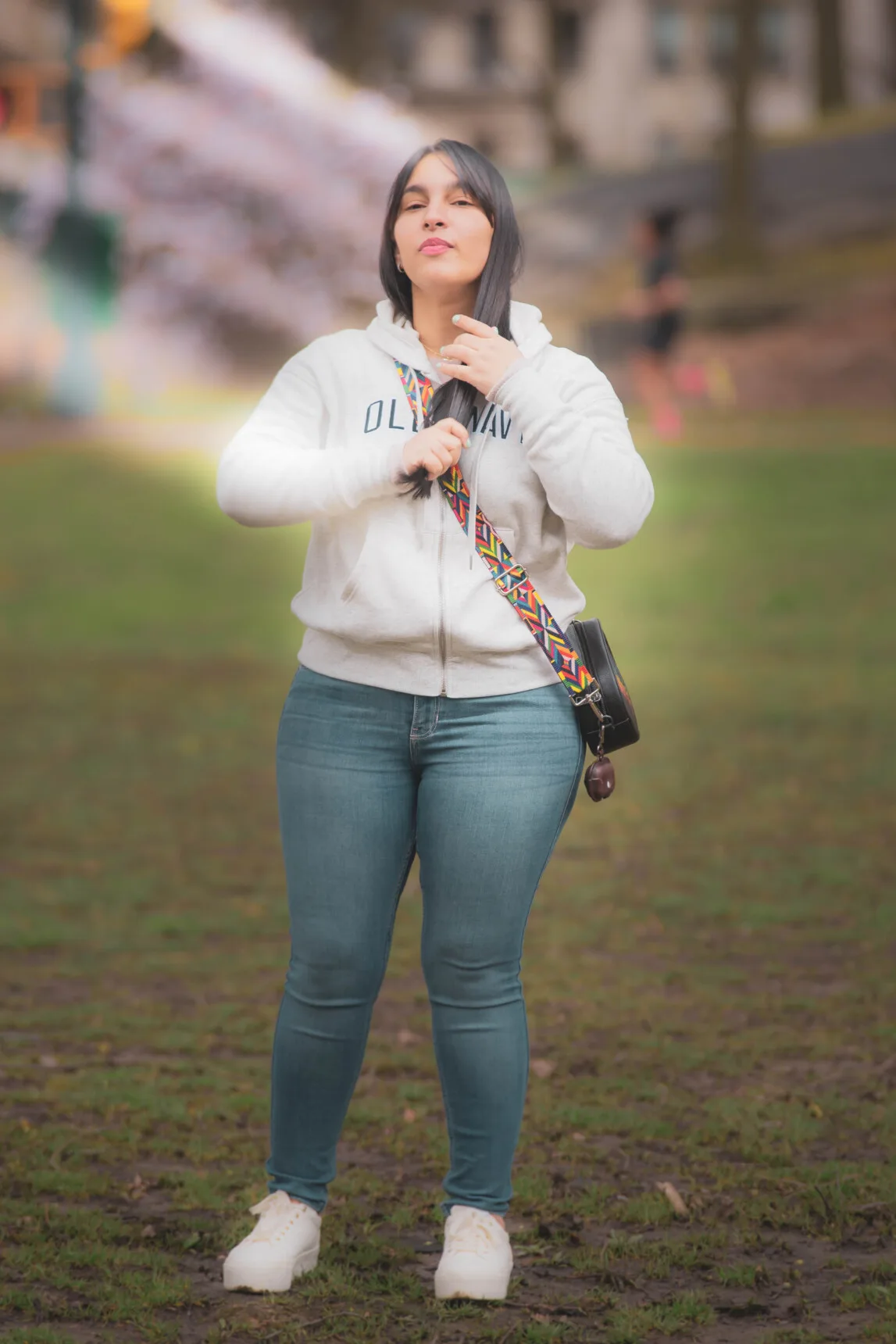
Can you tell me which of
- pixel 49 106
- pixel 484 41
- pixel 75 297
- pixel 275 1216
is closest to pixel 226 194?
pixel 75 297

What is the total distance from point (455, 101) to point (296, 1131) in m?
68.9

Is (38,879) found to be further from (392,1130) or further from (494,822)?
(494,822)

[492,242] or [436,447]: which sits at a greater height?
[492,242]

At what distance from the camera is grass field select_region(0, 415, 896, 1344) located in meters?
3.85

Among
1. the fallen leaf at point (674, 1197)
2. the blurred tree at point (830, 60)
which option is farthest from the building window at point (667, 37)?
the fallen leaf at point (674, 1197)

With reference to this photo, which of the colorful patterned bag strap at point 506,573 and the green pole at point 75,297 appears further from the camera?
the green pole at point 75,297

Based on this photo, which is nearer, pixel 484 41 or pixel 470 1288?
pixel 470 1288

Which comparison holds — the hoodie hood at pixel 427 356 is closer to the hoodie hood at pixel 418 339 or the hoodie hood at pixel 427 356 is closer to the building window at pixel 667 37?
the hoodie hood at pixel 418 339

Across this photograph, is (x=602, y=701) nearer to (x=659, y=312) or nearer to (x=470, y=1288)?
(x=470, y=1288)

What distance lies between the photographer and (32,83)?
57219 mm

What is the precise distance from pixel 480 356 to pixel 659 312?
17.8 metres

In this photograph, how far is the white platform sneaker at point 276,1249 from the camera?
3773 millimetres

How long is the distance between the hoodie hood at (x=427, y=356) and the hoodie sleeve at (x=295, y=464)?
0.14 metres

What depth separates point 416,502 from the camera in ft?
11.8
